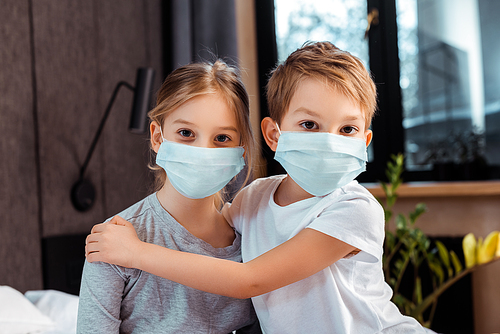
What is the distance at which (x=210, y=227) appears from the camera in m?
0.88

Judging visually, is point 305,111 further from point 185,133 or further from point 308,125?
point 185,133

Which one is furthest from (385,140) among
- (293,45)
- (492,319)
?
(492,319)

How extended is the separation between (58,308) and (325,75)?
1170 mm

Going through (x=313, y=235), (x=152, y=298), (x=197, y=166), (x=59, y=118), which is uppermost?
(x=59, y=118)

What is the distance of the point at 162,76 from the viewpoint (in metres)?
2.54

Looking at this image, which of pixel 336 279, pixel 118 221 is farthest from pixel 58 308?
pixel 336 279

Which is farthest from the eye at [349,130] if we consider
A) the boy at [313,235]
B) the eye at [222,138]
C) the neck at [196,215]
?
the neck at [196,215]

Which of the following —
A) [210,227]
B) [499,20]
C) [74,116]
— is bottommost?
[210,227]

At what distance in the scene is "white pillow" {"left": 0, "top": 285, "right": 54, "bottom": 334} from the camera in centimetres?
Result: 119

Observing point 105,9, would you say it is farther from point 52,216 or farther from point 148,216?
point 148,216

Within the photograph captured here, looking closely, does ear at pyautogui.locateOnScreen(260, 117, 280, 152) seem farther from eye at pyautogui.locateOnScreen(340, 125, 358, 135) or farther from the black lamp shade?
the black lamp shade

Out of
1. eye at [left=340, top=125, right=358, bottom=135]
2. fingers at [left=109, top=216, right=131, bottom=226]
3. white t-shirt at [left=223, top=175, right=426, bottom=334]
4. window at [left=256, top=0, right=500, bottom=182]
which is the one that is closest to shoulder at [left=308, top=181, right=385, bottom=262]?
white t-shirt at [left=223, top=175, right=426, bottom=334]

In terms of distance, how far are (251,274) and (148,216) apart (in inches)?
10.4

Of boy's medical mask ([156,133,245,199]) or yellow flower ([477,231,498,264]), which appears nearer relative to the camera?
boy's medical mask ([156,133,245,199])
